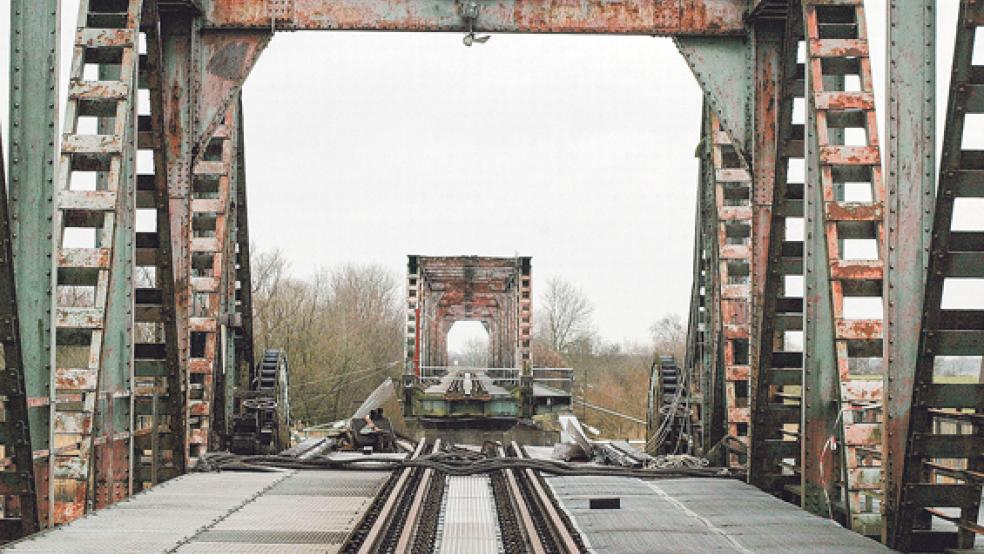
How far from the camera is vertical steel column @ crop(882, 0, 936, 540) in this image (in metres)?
9.25

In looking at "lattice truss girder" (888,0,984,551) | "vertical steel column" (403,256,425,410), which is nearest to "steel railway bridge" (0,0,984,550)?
"lattice truss girder" (888,0,984,551)

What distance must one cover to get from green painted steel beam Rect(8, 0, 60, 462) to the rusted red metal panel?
5.10 m

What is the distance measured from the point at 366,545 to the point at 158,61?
6218 millimetres

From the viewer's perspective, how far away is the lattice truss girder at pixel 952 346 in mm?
8461

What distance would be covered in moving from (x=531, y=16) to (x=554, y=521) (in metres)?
6.70

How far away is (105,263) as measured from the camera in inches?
422

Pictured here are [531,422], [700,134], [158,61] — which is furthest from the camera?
[531,422]

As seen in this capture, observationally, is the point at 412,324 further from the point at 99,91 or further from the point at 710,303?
the point at 99,91

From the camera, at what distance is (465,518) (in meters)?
11.5

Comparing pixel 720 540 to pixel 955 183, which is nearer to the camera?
pixel 955 183

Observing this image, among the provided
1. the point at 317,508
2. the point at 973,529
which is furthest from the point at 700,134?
the point at 973,529

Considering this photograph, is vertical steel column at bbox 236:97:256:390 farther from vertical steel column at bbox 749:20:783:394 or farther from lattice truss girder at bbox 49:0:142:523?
vertical steel column at bbox 749:20:783:394

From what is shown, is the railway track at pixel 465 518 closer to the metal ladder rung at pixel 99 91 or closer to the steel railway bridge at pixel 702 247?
the steel railway bridge at pixel 702 247

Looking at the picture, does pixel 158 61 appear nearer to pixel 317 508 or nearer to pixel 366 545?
pixel 317 508
